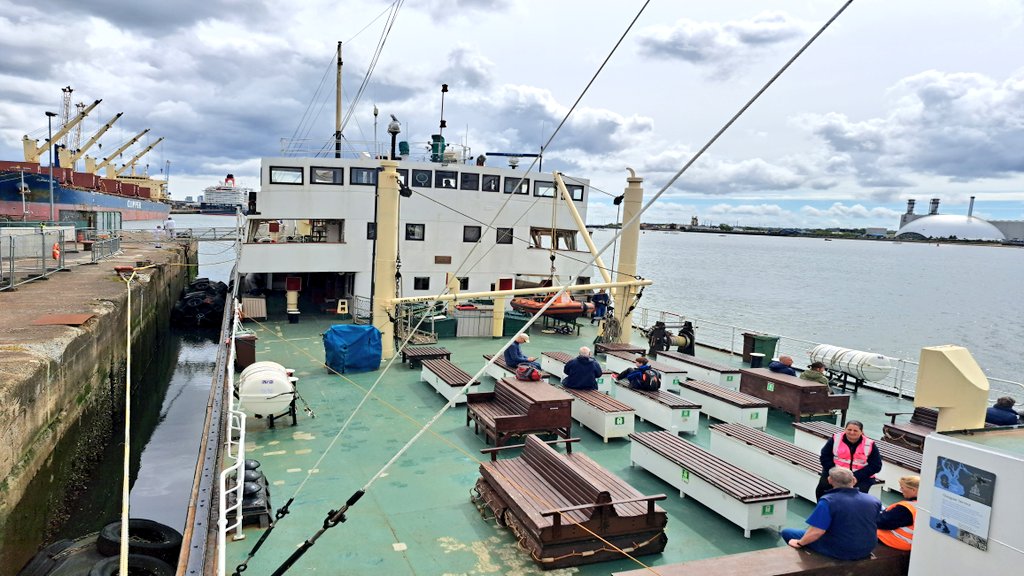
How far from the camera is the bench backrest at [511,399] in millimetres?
9031

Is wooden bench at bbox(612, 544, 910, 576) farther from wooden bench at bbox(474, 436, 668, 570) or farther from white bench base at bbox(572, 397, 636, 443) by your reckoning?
white bench base at bbox(572, 397, 636, 443)

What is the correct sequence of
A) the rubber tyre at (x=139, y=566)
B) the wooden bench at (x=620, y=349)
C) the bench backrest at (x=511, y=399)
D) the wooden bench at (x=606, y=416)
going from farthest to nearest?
the wooden bench at (x=620, y=349), the wooden bench at (x=606, y=416), the bench backrest at (x=511, y=399), the rubber tyre at (x=139, y=566)

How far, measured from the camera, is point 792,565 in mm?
4801

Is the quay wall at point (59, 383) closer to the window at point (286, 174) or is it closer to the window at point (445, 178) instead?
the window at point (286, 174)

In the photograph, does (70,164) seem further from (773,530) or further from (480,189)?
(773,530)

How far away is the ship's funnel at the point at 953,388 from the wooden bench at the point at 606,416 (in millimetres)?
4984

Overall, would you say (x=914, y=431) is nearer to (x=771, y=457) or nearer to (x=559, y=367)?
(x=771, y=457)

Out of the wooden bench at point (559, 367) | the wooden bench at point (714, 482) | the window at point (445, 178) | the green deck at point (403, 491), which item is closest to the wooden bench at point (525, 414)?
the green deck at point (403, 491)

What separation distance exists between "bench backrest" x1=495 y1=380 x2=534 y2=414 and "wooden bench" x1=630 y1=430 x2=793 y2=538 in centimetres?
162

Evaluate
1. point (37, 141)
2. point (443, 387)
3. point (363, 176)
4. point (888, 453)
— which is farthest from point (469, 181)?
point (37, 141)

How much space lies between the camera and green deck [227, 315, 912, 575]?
618 cm

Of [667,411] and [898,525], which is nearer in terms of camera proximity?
[898,525]

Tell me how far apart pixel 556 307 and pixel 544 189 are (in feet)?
18.2

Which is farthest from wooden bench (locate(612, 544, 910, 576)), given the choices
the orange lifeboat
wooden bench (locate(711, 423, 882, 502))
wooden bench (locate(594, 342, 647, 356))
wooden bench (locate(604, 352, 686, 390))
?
the orange lifeboat
